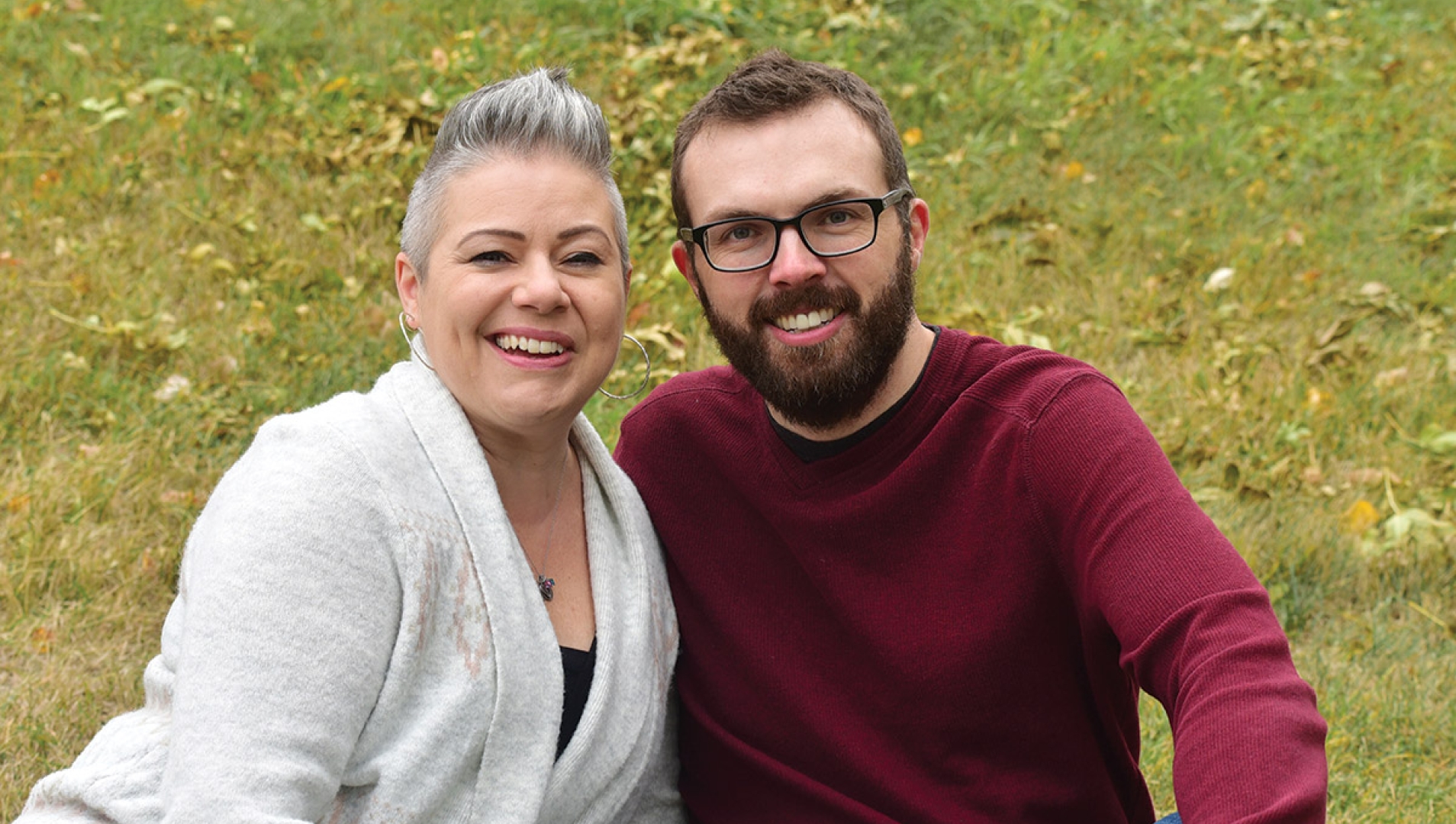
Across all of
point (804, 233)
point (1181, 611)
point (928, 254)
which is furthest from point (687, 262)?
point (928, 254)

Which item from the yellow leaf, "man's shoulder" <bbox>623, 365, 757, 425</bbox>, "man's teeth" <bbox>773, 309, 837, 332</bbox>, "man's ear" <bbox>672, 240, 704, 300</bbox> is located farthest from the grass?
"man's teeth" <bbox>773, 309, 837, 332</bbox>

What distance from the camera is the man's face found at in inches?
98.2

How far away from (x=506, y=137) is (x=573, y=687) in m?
0.93

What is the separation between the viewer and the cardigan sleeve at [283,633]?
1.97m

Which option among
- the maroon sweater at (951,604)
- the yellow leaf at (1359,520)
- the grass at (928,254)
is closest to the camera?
the maroon sweater at (951,604)

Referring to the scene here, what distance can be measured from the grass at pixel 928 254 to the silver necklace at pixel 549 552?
3.59ft

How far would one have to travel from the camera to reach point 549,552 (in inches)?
101

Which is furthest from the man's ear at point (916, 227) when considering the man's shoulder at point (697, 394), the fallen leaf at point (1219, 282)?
the fallen leaf at point (1219, 282)

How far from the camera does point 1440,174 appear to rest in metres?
5.95

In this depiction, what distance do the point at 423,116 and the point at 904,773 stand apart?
363 cm

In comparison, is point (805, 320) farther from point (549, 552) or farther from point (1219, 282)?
point (1219, 282)

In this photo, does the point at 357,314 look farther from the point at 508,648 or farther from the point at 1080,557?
the point at 1080,557

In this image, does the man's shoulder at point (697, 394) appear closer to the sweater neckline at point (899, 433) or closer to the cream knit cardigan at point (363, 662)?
the sweater neckline at point (899, 433)

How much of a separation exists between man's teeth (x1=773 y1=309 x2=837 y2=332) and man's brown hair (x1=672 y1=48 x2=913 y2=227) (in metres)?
0.24
